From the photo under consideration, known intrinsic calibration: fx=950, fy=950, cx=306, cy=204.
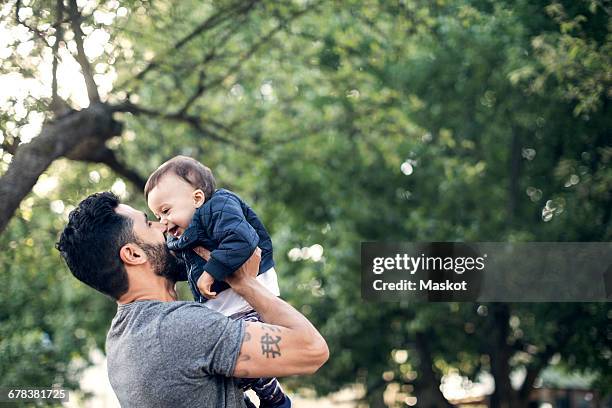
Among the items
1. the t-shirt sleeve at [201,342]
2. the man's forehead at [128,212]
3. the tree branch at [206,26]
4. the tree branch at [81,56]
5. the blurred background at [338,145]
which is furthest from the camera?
the tree branch at [206,26]

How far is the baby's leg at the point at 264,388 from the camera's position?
2.93 metres

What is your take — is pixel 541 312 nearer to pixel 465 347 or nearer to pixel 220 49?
pixel 465 347

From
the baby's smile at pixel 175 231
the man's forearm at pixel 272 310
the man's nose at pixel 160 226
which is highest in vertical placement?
the man's nose at pixel 160 226

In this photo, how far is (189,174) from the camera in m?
3.12

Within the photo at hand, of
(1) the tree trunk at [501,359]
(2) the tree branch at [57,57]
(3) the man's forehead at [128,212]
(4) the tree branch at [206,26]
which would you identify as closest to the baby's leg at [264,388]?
(3) the man's forehead at [128,212]

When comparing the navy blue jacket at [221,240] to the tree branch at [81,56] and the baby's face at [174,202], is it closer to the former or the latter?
the baby's face at [174,202]

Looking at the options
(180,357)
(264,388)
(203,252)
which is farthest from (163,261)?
(264,388)

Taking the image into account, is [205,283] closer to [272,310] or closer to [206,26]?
[272,310]

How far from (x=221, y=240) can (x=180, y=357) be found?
1.22 feet

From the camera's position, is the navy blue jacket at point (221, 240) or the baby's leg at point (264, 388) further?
the baby's leg at point (264, 388)

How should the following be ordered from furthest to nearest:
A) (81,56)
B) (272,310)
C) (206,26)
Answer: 1. (206,26)
2. (81,56)
3. (272,310)

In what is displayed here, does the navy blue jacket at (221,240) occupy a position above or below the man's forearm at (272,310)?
above

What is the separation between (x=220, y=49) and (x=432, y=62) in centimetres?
424

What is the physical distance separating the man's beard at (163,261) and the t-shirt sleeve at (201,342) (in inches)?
11.1
